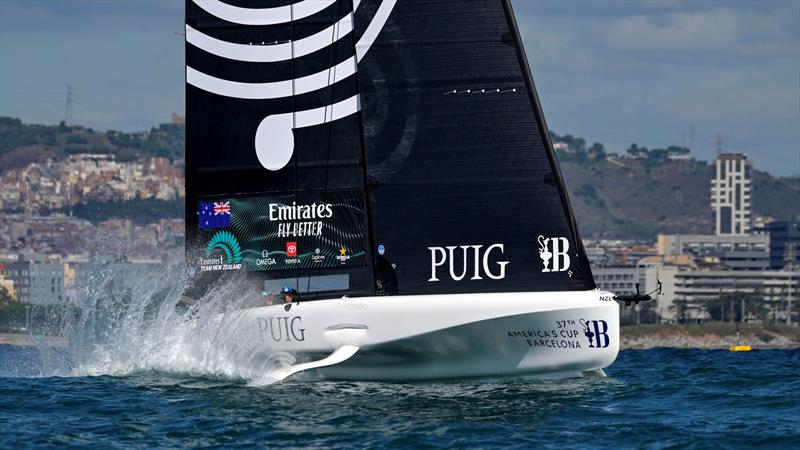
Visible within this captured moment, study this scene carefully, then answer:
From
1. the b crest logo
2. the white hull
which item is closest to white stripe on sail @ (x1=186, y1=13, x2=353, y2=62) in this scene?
the white hull

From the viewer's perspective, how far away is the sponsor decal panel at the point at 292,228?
1883cm

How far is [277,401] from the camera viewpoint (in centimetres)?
1653

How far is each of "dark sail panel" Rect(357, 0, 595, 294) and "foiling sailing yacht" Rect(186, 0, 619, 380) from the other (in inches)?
0.6

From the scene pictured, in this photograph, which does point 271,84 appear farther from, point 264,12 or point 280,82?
point 264,12

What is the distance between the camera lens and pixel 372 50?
60.8 feet

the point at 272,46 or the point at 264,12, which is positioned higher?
the point at 264,12

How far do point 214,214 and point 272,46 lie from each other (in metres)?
2.20

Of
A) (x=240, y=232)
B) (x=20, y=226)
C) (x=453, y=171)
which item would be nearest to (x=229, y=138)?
(x=240, y=232)

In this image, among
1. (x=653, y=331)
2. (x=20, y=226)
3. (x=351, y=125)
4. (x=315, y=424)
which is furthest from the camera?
(x=20, y=226)

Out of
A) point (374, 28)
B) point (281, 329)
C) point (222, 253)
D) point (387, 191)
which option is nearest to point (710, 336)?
point (222, 253)

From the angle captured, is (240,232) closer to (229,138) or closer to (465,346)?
(229,138)

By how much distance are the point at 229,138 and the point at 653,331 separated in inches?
4093

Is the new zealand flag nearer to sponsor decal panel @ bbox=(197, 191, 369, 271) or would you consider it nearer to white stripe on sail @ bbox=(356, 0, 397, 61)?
sponsor decal panel @ bbox=(197, 191, 369, 271)

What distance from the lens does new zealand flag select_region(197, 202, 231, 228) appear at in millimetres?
19484
